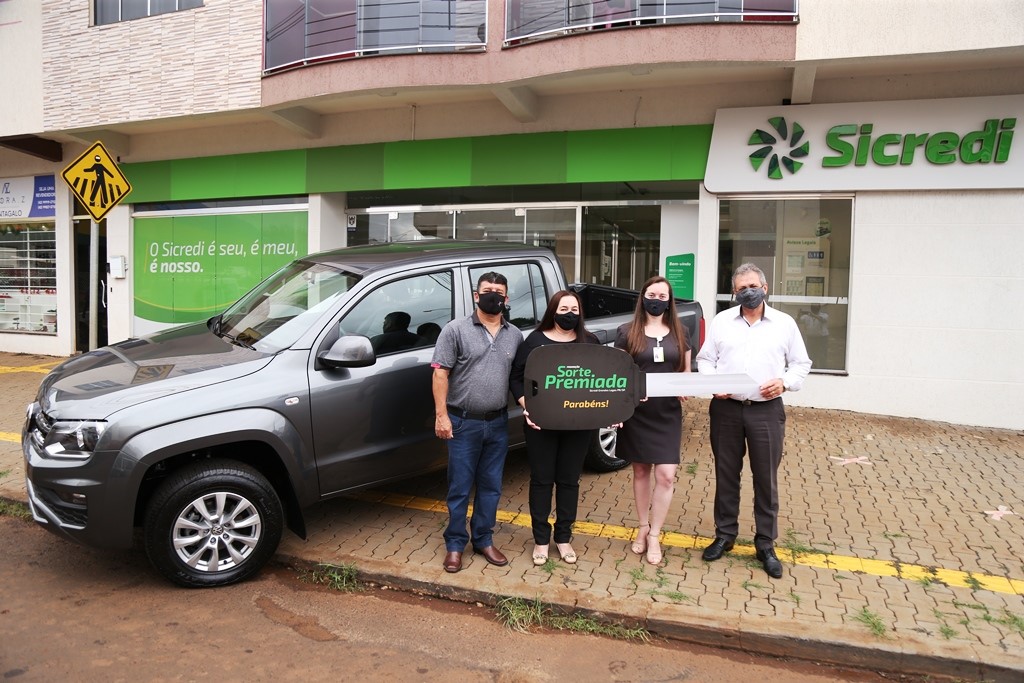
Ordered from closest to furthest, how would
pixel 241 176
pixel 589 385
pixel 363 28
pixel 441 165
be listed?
pixel 589 385 → pixel 363 28 → pixel 441 165 → pixel 241 176

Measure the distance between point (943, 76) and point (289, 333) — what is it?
25.5 ft

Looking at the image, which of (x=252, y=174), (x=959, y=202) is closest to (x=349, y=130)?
(x=252, y=174)

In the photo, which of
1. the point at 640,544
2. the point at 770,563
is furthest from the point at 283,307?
the point at 770,563

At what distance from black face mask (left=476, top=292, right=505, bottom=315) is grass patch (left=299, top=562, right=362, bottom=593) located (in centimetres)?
170

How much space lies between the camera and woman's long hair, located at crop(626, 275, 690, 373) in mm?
4133

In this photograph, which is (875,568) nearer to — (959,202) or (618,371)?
(618,371)

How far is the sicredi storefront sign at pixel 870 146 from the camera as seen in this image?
25.6 feet

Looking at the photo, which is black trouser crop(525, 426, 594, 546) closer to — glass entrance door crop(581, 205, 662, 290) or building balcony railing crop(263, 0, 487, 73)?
glass entrance door crop(581, 205, 662, 290)

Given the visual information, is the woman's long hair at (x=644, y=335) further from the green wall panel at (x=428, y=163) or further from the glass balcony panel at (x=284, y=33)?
the glass balcony panel at (x=284, y=33)

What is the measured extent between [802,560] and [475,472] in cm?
205

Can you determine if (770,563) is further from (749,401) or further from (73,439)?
(73,439)

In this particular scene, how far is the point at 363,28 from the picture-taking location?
949 cm

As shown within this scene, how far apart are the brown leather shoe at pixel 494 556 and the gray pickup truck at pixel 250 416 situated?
0.73 m

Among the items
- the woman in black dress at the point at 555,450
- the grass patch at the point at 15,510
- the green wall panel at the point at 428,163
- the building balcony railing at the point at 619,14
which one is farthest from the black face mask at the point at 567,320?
the green wall panel at the point at 428,163
